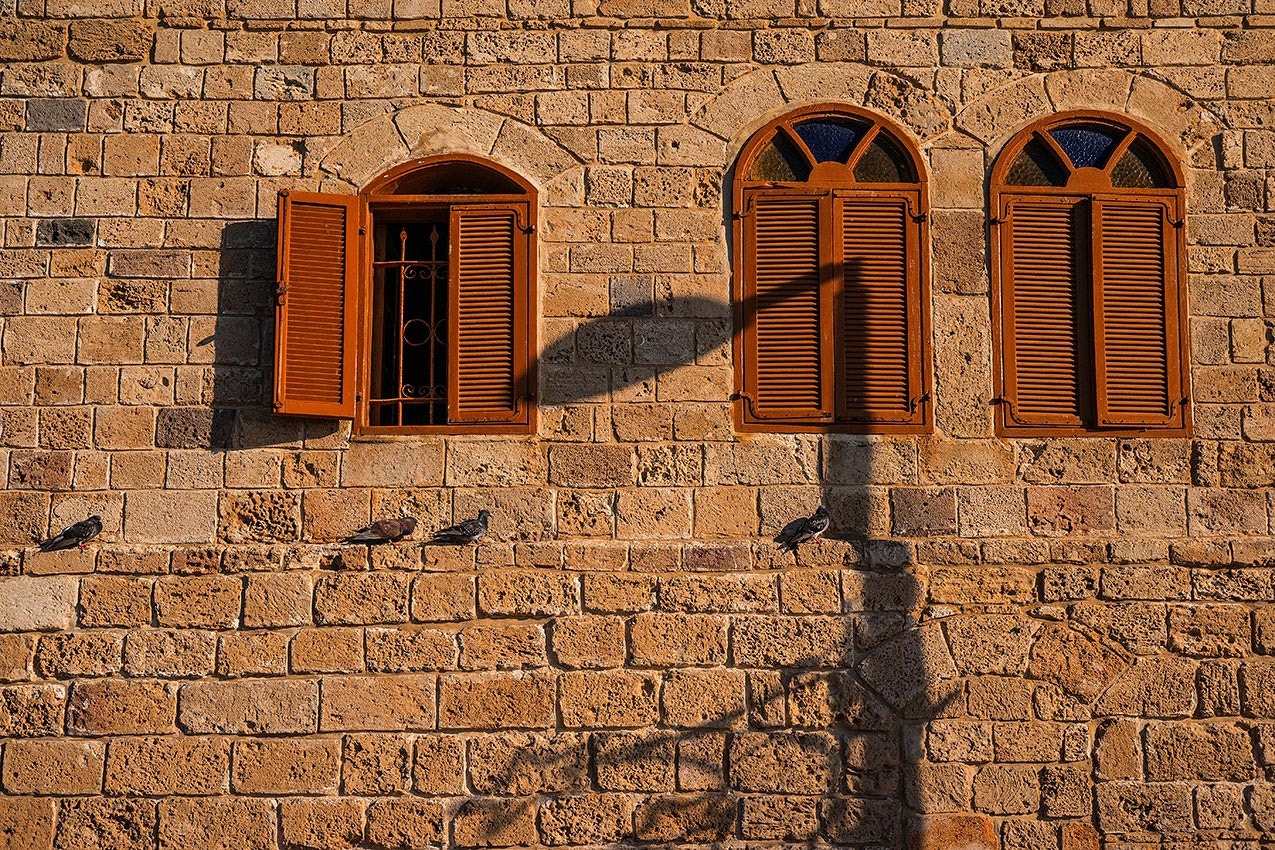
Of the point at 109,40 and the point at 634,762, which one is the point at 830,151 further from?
the point at 109,40

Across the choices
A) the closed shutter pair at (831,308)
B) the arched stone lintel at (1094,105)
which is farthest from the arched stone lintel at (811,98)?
the closed shutter pair at (831,308)

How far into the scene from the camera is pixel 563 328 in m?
6.82

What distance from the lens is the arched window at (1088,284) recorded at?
22.3 feet

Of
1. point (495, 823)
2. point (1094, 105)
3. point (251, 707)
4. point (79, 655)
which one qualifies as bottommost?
point (495, 823)

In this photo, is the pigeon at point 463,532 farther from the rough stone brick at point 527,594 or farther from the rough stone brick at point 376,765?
the rough stone brick at point 376,765

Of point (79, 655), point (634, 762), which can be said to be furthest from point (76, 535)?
point (634, 762)

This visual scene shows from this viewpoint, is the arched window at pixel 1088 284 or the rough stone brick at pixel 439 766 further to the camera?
the arched window at pixel 1088 284

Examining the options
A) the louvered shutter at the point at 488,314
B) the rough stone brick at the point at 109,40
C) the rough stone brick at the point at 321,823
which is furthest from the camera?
the rough stone brick at the point at 109,40

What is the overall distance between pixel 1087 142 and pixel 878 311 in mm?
1405

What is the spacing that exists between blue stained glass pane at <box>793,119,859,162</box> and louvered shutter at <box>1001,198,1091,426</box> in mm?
840

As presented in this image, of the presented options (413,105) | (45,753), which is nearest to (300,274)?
(413,105)

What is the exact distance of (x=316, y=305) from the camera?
6.72 m

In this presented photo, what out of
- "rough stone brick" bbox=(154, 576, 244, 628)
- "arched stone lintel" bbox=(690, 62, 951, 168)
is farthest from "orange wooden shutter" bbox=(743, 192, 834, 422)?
"rough stone brick" bbox=(154, 576, 244, 628)

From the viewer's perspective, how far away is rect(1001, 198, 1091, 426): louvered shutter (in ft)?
22.3
